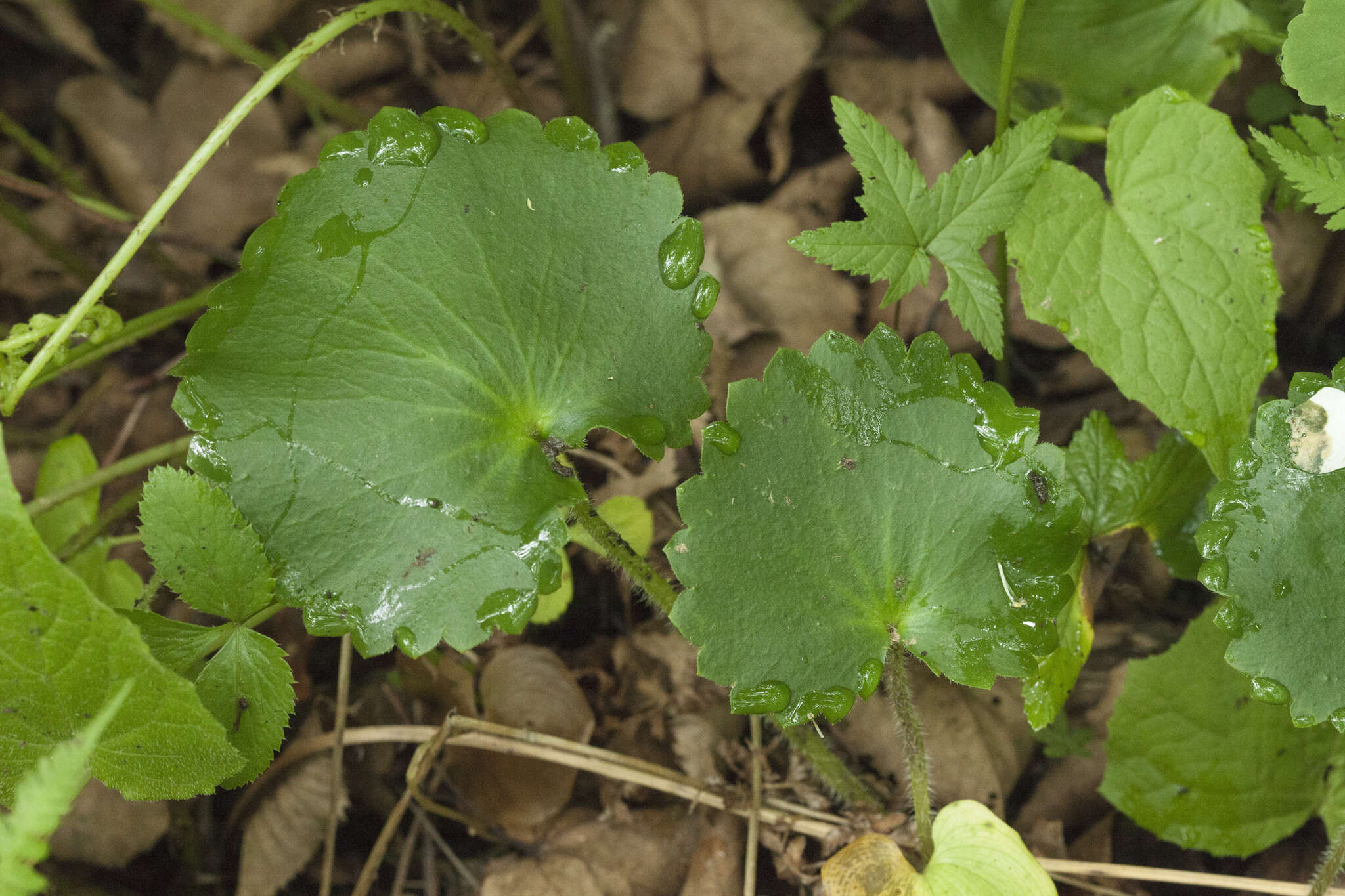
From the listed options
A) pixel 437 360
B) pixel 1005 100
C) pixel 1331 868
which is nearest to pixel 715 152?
pixel 1005 100

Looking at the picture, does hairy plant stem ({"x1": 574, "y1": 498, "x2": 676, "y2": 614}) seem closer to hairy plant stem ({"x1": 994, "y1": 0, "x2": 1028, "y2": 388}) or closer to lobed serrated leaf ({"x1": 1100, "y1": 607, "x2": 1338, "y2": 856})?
Answer: hairy plant stem ({"x1": 994, "y1": 0, "x2": 1028, "y2": 388})

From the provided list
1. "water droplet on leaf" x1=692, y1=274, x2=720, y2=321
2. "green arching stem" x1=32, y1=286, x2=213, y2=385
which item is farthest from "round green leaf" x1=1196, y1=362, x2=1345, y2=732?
"green arching stem" x1=32, y1=286, x2=213, y2=385

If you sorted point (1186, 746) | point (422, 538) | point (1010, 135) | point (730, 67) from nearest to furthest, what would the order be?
1. point (422, 538)
2. point (1010, 135)
3. point (1186, 746)
4. point (730, 67)

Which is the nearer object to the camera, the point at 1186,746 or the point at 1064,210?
the point at 1064,210

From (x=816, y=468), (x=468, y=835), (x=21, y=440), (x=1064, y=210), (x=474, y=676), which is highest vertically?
(x=1064, y=210)

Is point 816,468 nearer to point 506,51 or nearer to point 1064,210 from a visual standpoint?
point 1064,210

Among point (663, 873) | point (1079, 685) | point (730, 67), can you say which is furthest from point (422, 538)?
point (730, 67)

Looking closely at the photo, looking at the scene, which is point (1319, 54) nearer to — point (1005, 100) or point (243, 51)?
point (1005, 100)
